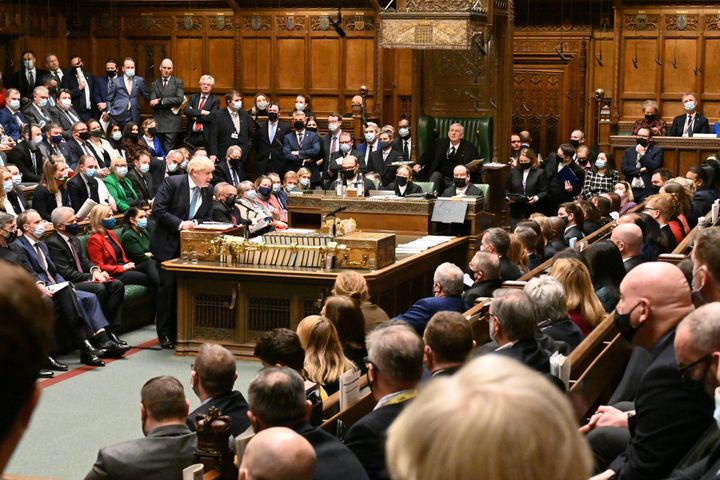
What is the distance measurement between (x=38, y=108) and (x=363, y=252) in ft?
24.2

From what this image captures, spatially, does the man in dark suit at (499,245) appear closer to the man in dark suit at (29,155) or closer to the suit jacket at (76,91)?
the man in dark suit at (29,155)

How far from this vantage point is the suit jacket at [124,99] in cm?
1697

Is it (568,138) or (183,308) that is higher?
(568,138)

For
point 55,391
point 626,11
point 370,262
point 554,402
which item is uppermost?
point 626,11

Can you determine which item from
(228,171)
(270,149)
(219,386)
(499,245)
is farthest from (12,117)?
(219,386)

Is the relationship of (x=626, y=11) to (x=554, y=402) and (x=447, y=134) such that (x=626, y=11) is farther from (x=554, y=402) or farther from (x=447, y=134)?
(x=554, y=402)

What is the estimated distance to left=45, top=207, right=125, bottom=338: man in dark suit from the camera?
9477mm

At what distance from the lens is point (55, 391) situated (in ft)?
27.0

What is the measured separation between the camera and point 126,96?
56.3 ft

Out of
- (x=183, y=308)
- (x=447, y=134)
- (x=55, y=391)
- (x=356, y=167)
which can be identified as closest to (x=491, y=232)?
(x=183, y=308)

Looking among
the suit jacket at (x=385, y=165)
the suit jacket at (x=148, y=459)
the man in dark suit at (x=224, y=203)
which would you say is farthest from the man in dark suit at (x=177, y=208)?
the suit jacket at (x=148, y=459)

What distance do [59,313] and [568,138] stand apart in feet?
36.8

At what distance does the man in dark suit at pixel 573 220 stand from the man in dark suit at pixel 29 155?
6.32 m

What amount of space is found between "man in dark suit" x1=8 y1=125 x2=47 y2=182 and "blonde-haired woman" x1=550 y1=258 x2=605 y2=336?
846 centimetres
